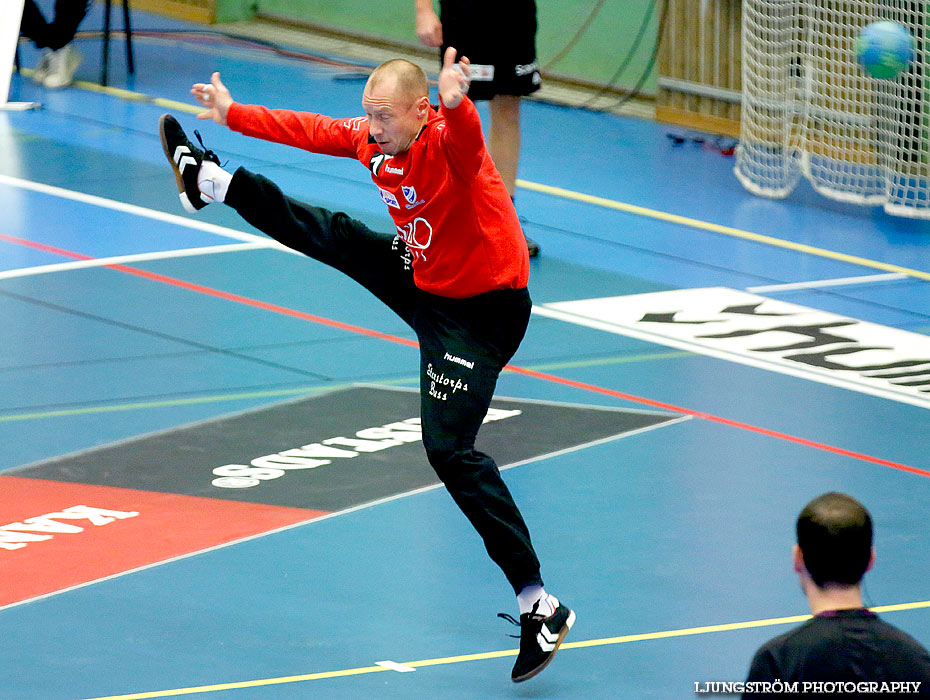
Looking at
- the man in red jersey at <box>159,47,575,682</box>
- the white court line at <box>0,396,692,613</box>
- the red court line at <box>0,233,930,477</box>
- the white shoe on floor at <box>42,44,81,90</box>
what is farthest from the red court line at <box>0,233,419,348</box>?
the white shoe on floor at <box>42,44,81,90</box>

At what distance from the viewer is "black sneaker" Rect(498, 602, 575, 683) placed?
506 cm

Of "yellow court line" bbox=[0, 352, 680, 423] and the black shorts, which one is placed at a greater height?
the black shorts

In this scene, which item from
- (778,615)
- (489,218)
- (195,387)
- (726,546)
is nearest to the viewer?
(489,218)

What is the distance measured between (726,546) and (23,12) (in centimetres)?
1095

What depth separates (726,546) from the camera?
625 centimetres

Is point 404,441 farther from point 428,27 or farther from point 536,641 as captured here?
point 428,27

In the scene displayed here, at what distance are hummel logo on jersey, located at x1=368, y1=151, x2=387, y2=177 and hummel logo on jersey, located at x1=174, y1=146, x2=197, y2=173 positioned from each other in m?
0.88

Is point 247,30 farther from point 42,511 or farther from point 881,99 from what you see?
point 42,511

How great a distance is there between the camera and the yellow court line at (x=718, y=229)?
10539 mm

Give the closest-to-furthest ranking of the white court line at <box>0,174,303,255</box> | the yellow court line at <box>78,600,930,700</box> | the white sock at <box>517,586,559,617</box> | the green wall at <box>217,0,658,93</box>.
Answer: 1. the yellow court line at <box>78,600,930,700</box>
2. the white sock at <box>517,586,559,617</box>
3. the white court line at <box>0,174,303,255</box>
4. the green wall at <box>217,0,658,93</box>

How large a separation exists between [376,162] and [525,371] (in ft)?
10.3

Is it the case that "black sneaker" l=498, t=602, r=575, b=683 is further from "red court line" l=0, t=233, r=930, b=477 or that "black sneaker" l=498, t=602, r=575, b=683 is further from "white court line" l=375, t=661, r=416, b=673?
"red court line" l=0, t=233, r=930, b=477

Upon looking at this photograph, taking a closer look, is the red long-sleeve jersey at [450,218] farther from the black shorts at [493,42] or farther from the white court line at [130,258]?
the white court line at [130,258]

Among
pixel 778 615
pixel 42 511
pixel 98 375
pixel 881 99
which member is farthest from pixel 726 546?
pixel 881 99
